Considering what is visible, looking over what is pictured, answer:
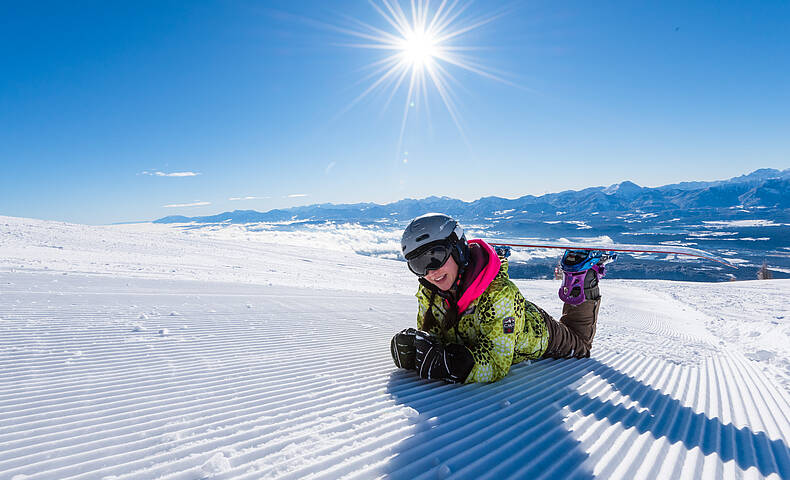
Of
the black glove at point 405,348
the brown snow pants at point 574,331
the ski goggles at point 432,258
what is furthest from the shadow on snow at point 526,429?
the ski goggles at point 432,258

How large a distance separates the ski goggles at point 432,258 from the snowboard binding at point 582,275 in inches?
84.2

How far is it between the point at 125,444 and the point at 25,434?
54 cm

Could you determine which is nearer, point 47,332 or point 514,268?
point 47,332

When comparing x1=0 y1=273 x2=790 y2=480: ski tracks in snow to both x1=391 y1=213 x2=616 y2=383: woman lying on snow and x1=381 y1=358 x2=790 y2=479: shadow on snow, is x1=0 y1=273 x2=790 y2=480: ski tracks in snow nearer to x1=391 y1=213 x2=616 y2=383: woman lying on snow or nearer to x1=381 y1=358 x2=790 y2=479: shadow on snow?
x1=381 y1=358 x2=790 y2=479: shadow on snow

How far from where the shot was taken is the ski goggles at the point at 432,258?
8.24 ft

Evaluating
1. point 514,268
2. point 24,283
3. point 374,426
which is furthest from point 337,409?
point 514,268

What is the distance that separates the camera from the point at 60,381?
2330 mm

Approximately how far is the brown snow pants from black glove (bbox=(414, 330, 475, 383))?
146cm

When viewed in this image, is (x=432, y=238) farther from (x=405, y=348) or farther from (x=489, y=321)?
(x=405, y=348)

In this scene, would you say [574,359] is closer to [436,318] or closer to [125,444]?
→ [436,318]

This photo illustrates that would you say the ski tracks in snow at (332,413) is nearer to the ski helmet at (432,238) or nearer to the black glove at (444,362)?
the black glove at (444,362)

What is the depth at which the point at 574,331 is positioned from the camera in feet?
12.7

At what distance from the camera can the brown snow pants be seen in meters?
3.54

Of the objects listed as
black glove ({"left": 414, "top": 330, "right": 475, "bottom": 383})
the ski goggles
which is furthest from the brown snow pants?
the ski goggles
